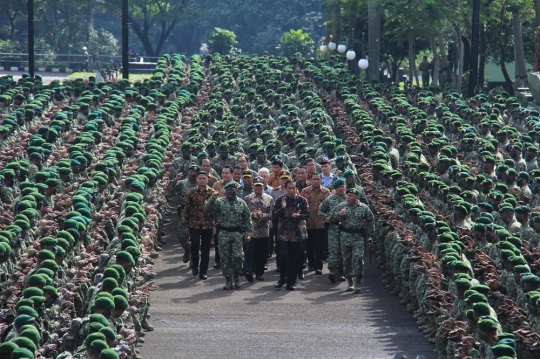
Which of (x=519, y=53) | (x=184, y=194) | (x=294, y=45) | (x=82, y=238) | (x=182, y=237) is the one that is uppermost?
(x=294, y=45)

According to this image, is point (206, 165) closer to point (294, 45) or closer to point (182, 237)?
point (182, 237)

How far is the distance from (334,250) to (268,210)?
3.38 feet

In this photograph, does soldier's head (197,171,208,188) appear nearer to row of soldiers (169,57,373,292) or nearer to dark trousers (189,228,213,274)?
row of soldiers (169,57,373,292)

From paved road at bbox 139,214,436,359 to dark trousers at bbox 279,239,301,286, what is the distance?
0.72ft

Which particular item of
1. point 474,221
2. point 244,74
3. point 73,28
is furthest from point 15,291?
point 73,28

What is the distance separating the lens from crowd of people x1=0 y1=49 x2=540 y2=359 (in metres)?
13.3

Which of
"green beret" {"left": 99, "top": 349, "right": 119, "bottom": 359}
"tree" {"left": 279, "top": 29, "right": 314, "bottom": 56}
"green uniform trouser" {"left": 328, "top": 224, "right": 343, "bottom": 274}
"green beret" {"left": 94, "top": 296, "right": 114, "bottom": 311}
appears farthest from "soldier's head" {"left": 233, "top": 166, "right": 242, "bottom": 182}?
"tree" {"left": 279, "top": 29, "right": 314, "bottom": 56}

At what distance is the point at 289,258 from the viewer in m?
17.8

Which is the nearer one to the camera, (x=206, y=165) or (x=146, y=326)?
(x=146, y=326)

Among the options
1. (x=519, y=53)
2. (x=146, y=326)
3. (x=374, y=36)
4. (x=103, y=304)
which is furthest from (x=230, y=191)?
(x=374, y=36)

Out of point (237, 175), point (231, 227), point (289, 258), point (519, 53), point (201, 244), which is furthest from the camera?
point (519, 53)

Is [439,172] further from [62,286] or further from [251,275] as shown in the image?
[62,286]

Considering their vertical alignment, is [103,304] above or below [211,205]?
below

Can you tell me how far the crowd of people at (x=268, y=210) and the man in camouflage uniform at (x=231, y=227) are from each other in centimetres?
2
